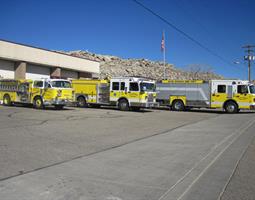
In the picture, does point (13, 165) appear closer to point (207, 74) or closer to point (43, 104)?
point (43, 104)

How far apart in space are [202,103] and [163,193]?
80.0 feet

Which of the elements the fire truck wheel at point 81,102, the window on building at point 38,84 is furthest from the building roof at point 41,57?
the window on building at point 38,84

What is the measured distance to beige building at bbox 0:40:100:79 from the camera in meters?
34.1

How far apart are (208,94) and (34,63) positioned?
67.4ft

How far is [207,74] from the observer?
10100cm

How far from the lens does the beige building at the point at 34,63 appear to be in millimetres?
34062

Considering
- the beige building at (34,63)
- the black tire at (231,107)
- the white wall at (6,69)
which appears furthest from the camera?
the beige building at (34,63)

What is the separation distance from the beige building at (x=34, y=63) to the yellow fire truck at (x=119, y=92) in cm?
906

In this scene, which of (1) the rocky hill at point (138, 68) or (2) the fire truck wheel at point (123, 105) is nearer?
(2) the fire truck wheel at point (123, 105)

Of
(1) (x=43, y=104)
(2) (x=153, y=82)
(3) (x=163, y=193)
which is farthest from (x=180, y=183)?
(2) (x=153, y=82)

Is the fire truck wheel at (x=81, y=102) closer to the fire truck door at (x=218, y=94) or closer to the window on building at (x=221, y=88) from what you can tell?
the fire truck door at (x=218, y=94)

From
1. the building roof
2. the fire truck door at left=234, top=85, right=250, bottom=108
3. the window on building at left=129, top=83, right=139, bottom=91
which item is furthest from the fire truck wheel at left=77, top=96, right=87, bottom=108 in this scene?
the fire truck door at left=234, top=85, right=250, bottom=108

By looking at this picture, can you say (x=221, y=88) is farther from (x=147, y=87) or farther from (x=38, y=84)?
(x=38, y=84)

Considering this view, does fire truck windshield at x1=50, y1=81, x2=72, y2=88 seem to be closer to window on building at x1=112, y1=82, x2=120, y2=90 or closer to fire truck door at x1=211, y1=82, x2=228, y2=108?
window on building at x1=112, y1=82, x2=120, y2=90
